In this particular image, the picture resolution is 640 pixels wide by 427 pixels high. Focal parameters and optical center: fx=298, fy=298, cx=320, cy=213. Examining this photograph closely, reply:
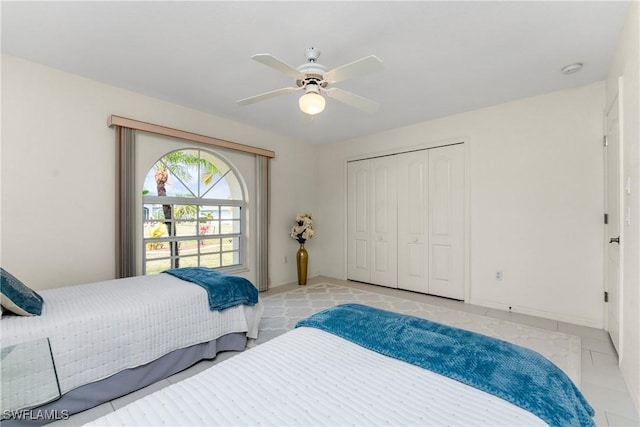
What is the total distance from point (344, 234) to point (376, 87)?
2788 millimetres

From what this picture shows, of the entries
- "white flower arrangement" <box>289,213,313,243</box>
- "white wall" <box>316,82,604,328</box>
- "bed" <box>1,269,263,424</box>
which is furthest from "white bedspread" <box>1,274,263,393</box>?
"white wall" <box>316,82,604,328</box>

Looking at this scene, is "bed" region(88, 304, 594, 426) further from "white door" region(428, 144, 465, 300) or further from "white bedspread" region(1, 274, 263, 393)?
"white door" region(428, 144, 465, 300)

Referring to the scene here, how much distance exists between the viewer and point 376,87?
10.2 ft

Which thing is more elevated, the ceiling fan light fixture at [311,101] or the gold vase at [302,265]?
the ceiling fan light fixture at [311,101]

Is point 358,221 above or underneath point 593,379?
above

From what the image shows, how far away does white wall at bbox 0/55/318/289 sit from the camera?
2.59m

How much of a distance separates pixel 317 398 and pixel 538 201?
3540 millimetres

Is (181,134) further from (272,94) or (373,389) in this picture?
(373,389)

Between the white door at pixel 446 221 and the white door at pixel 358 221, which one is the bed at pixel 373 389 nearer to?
the white door at pixel 446 221

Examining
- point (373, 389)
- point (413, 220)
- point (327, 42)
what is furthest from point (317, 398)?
point (413, 220)

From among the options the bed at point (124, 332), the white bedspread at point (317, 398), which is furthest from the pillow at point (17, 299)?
the white bedspread at point (317, 398)

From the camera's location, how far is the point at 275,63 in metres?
1.90

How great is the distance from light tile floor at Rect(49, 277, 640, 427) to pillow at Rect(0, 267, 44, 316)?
0.67 m

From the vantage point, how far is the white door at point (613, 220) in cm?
240
